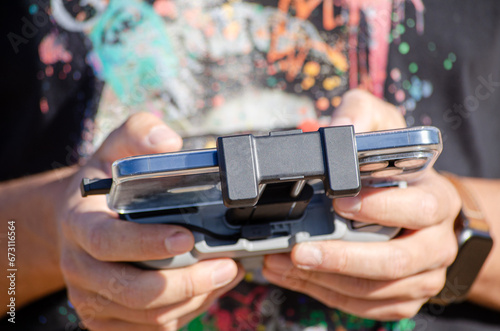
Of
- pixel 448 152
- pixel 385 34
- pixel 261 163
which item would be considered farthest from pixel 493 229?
pixel 261 163

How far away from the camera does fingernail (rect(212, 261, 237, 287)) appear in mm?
643

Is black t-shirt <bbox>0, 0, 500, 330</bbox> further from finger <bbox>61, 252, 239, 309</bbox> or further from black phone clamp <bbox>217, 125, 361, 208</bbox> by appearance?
black phone clamp <bbox>217, 125, 361, 208</bbox>

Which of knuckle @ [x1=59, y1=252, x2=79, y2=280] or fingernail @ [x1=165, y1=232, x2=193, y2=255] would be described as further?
knuckle @ [x1=59, y1=252, x2=79, y2=280]

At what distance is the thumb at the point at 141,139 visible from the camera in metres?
0.59

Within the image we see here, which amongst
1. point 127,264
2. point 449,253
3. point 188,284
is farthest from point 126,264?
point 449,253

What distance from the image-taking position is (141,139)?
61cm

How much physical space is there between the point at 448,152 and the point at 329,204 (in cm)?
46

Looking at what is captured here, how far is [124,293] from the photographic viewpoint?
0.64 metres

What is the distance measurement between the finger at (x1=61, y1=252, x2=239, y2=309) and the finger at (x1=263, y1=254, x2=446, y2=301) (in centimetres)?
8

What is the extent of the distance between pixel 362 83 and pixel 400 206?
0.35 metres

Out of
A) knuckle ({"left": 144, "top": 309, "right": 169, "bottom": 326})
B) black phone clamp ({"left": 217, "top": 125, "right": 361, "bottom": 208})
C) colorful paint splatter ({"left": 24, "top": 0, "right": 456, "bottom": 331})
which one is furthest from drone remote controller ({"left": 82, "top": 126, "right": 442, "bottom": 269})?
colorful paint splatter ({"left": 24, "top": 0, "right": 456, "bottom": 331})

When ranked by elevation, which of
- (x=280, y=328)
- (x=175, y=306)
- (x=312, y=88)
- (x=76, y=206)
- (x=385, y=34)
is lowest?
(x=280, y=328)

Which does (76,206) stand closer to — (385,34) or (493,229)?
(385,34)

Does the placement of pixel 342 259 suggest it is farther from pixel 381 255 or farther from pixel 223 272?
pixel 223 272
